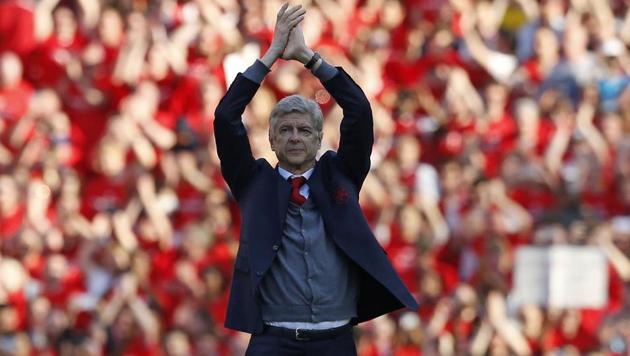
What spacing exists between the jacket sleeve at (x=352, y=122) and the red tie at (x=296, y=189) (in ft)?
0.52

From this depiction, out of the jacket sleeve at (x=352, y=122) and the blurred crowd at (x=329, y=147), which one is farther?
the blurred crowd at (x=329, y=147)

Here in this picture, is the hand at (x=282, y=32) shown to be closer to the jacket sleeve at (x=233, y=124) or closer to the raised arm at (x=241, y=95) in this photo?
the raised arm at (x=241, y=95)

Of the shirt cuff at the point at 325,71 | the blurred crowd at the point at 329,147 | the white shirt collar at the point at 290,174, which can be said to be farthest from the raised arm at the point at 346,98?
the blurred crowd at the point at 329,147

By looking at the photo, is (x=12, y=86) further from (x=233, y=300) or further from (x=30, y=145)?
(x=233, y=300)

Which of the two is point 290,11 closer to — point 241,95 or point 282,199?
point 241,95

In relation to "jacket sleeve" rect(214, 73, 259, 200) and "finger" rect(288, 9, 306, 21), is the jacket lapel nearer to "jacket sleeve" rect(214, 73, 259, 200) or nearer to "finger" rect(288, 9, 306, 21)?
"jacket sleeve" rect(214, 73, 259, 200)

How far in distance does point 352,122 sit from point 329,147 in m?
5.95

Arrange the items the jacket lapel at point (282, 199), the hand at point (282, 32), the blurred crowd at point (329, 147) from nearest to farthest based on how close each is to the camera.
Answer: the hand at point (282, 32) < the jacket lapel at point (282, 199) < the blurred crowd at point (329, 147)

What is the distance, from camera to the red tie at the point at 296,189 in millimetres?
5418

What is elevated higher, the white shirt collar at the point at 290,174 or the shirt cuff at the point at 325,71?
the shirt cuff at the point at 325,71

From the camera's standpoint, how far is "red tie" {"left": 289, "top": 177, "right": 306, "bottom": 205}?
17.8 ft

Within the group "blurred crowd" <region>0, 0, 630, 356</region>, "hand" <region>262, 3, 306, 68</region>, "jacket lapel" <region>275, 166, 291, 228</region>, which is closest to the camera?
"hand" <region>262, 3, 306, 68</region>

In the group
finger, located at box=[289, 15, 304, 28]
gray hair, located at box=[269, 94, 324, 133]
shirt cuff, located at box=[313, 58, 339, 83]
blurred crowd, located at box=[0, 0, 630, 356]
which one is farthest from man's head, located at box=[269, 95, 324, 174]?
blurred crowd, located at box=[0, 0, 630, 356]

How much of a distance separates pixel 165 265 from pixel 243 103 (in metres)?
5.91
